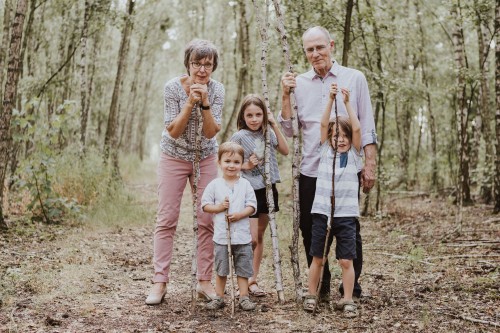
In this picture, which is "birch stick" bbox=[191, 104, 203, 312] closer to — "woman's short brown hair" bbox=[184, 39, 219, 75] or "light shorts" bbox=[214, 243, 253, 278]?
"light shorts" bbox=[214, 243, 253, 278]

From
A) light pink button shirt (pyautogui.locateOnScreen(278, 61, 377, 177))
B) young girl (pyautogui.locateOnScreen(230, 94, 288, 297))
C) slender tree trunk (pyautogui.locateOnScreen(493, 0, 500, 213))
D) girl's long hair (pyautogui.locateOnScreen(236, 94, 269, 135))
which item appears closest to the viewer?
light pink button shirt (pyautogui.locateOnScreen(278, 61, 377, 177))

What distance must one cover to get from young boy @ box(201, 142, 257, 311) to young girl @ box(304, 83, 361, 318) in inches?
22.5

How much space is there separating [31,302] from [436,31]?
1797 centimetres

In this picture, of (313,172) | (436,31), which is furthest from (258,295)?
(436,31)

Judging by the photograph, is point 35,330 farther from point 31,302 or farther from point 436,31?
point 436,31

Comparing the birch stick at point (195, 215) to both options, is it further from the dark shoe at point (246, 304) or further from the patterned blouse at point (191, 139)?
the dark shoe at point (246, 304)

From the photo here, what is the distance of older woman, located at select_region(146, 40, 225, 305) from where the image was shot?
420 centimetres

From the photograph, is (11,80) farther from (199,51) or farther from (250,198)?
(250,198)

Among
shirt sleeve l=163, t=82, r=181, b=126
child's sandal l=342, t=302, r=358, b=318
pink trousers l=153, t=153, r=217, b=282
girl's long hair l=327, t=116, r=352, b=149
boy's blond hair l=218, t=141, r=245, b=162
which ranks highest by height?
shirt sleeve l=163, t=82, r=181, b=126

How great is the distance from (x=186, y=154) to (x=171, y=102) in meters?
0.50

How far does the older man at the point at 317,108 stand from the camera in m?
4.13

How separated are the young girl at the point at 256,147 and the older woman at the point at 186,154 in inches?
13.2

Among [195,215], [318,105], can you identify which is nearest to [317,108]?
[318,105]

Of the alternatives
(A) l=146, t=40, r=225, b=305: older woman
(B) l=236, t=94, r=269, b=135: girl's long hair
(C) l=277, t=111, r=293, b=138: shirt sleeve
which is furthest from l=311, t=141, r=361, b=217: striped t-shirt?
(A) l=146, t=40, r=225, b=305: older woman
